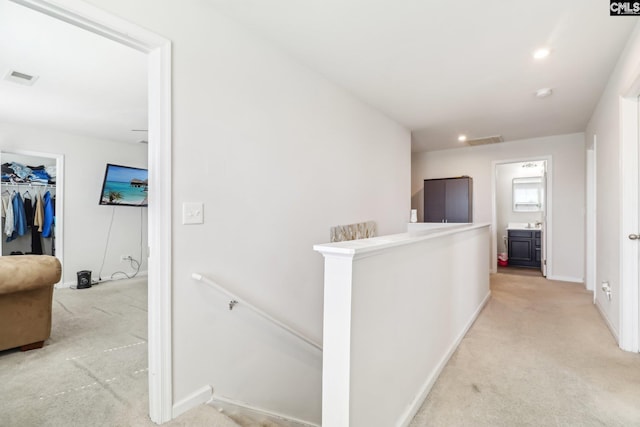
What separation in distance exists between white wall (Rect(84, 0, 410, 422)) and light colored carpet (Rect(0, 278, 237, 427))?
0.33 metres

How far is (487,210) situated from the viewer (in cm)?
584

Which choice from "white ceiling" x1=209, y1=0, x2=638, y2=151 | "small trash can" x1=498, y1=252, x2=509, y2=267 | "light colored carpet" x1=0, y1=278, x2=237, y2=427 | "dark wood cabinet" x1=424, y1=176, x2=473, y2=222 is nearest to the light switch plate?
"light colored carpet" x1=0, y1=278, x2=237, y2=427

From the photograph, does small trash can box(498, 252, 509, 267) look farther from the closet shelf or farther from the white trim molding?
the closet shelf

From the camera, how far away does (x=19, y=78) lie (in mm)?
2836

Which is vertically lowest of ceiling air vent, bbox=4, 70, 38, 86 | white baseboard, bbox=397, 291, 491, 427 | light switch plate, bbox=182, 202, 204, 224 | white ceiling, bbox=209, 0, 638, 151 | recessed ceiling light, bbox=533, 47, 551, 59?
white baseboard, bbox=397, 291, 491, 427

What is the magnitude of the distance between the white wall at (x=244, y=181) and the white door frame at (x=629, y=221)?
236 cm

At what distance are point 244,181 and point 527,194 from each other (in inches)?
279

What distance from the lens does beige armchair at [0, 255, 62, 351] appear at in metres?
2.27

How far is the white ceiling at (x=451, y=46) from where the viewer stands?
6.60 ft

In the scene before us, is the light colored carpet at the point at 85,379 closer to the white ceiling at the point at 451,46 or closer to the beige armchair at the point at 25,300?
the beige armchair at the point at 25,300

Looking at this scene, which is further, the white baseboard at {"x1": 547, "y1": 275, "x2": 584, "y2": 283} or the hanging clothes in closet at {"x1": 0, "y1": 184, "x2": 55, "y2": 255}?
the white baseboard at {"x1": 547, "y1": 275, "x2": 584, "y2": 283}

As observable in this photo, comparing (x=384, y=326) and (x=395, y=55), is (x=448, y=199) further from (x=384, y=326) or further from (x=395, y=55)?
(x=384, y=326)

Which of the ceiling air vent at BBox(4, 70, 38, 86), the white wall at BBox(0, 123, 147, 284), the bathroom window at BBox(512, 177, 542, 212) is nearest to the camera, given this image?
the ceiling air vent at BBox(4, 70, 38, 86)

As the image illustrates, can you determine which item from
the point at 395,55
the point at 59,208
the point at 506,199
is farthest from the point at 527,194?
the point at 59,208
